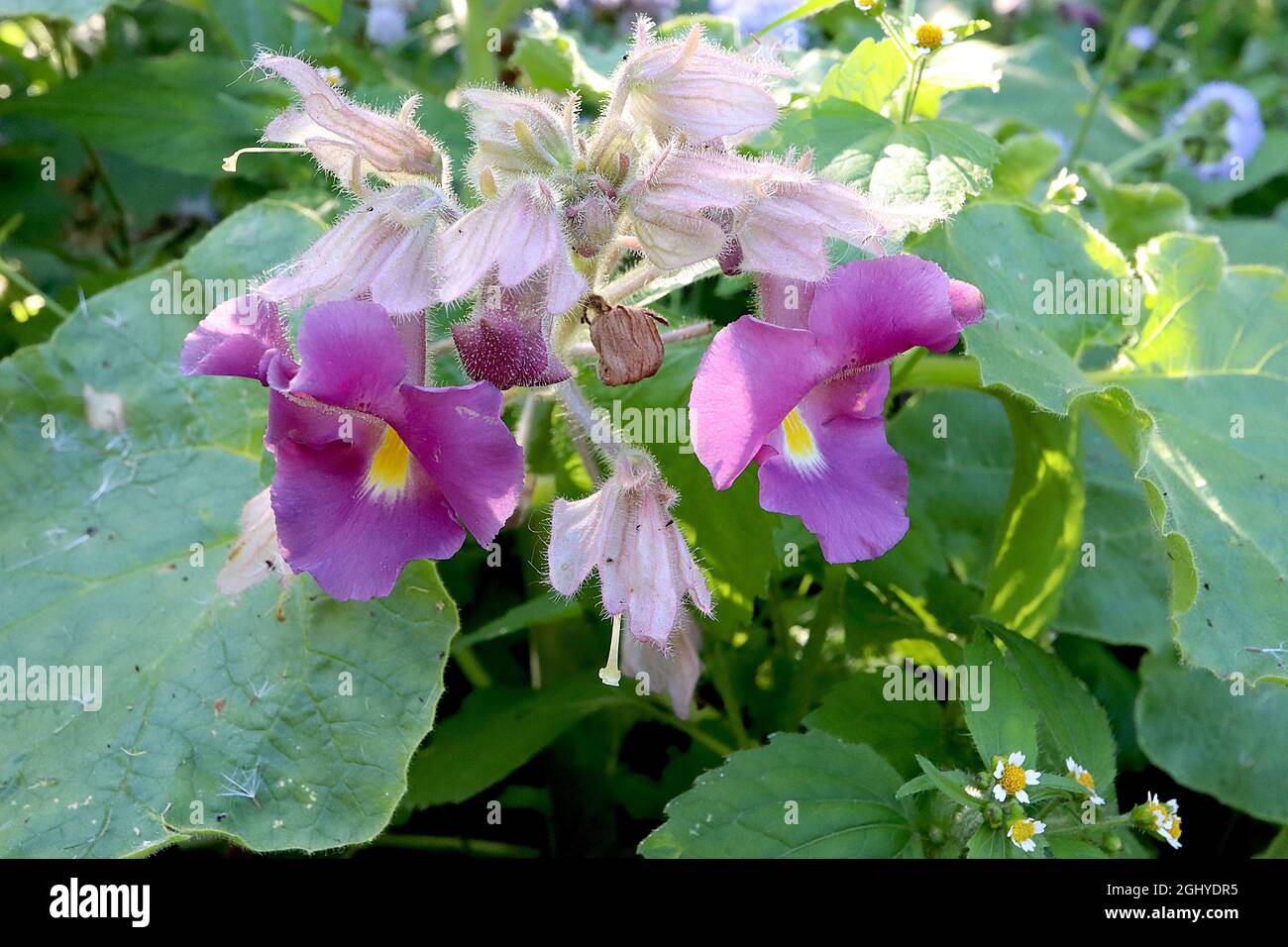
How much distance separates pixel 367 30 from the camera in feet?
7.85

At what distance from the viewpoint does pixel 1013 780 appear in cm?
106

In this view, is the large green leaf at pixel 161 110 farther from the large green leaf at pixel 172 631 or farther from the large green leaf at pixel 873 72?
the large green leaf at pixel 873 72

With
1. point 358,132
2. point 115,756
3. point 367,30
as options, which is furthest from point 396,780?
point 367,30

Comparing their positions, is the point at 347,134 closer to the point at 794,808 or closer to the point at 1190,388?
the point at 794,808

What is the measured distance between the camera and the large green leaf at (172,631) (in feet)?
3.55

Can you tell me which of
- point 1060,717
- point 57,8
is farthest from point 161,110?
point 1060,717

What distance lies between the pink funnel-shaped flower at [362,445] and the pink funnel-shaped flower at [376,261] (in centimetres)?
3

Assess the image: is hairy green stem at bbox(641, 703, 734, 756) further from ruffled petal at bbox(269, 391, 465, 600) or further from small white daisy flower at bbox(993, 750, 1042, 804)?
ruffled petal at bbox(269, 391, 465, 600)

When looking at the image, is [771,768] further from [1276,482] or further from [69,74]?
[69,74]

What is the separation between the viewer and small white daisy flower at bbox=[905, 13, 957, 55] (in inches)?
48.0

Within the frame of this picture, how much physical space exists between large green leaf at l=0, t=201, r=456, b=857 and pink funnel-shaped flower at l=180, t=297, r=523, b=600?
8.3 inches

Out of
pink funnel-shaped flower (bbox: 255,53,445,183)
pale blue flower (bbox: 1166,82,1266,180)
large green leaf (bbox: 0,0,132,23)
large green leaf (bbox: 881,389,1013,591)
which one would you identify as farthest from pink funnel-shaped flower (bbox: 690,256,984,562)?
pale blue flower (bbox: 1166,82,1266,180)

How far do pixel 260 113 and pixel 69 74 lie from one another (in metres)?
0.61

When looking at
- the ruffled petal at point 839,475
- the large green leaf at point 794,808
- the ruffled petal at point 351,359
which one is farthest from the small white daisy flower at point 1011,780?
the ruffled petal at point 351,359
